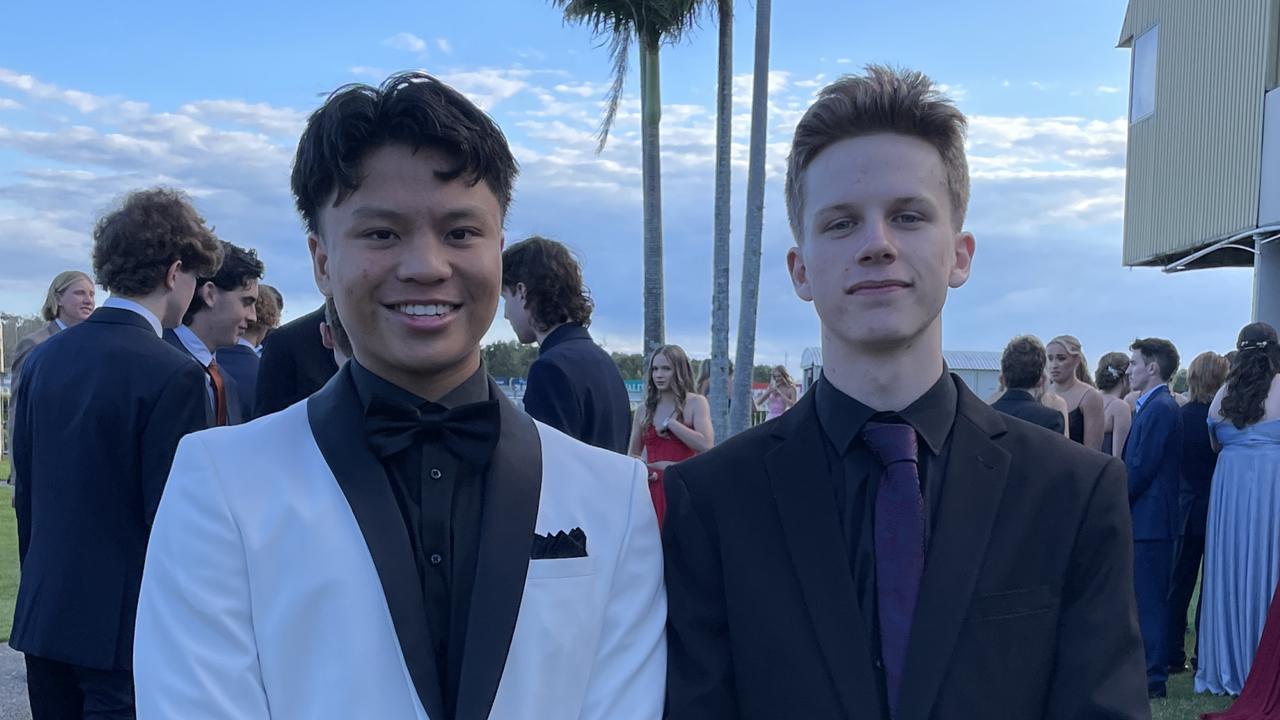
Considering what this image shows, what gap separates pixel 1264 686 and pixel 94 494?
6131mm

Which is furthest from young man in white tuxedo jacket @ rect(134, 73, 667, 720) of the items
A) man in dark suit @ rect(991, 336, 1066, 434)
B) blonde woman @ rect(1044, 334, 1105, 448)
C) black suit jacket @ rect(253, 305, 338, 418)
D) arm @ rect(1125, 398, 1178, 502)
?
blonde woman @ rect(1044, 334, 1105, 448)

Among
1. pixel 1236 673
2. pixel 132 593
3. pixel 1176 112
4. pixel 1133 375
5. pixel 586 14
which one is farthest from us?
pixel 1176 112

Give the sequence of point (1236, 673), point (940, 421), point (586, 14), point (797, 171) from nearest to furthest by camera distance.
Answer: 1. point (940, 421)
2. point (797, 171)
3. point (1236, 673)
4. point (586, 14)

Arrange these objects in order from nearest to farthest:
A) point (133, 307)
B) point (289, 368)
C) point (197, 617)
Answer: point (197, 617)
point (133, 307)
point (289, 368)

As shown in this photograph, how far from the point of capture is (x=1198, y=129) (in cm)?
1563

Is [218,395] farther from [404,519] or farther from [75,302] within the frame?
[75,302]

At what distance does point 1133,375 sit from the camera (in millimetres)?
7754

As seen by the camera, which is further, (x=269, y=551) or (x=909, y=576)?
(x=909, y=576)

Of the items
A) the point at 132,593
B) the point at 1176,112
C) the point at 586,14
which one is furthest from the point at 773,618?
the point at 1176,112

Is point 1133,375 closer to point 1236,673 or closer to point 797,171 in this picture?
point 1236,673

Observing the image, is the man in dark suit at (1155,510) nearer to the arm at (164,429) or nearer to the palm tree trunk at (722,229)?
the arm at (164,429)

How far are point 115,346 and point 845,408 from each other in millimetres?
2589

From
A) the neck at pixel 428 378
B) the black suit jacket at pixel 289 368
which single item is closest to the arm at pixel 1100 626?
the neck at pixel 428 378

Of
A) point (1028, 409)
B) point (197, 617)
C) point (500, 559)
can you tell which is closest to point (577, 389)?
point (500, 559)
